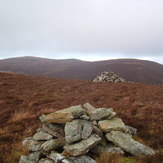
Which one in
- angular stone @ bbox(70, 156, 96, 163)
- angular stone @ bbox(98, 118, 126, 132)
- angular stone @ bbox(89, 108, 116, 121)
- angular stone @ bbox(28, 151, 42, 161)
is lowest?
angular stone @ bbox(28, 151, 42, 161)

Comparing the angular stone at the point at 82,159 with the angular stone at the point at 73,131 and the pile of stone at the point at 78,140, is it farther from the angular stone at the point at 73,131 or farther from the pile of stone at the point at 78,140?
the angular stone at the point at 73,131

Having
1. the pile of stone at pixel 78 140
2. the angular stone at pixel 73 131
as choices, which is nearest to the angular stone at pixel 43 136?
the pile of stone at pixel 78 140

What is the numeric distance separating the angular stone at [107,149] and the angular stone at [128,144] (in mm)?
189

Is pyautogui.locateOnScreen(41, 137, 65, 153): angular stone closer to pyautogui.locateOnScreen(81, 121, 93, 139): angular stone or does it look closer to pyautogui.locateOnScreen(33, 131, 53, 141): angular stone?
pyautogui.locateOnScreen(33, 131, 53, 141): angular stone

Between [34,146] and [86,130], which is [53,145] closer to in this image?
[34,146]

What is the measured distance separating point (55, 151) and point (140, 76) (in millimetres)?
65822

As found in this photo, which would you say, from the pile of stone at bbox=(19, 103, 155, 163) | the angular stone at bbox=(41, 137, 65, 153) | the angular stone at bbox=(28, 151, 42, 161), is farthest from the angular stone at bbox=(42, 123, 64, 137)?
the angular stone at bbox=(28, 151, 42, 161)

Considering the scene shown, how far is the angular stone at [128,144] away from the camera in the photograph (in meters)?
6.04

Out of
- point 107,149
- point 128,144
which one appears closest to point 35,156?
point 107,149

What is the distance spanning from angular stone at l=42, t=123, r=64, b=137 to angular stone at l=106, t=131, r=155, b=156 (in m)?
2.01

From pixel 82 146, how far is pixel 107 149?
3.43 ft

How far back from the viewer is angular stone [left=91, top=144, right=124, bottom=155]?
19.9 feet

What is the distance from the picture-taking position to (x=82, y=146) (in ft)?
19.1

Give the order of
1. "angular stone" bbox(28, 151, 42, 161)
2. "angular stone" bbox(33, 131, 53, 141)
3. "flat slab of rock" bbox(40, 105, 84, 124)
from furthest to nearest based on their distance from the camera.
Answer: "flat slab of rock" bbox(40, 105, 84, 124) → "angular stone" bbox(33, 131, 53, 141) → "angular stone" bbox(28, 151, 42, 161)
